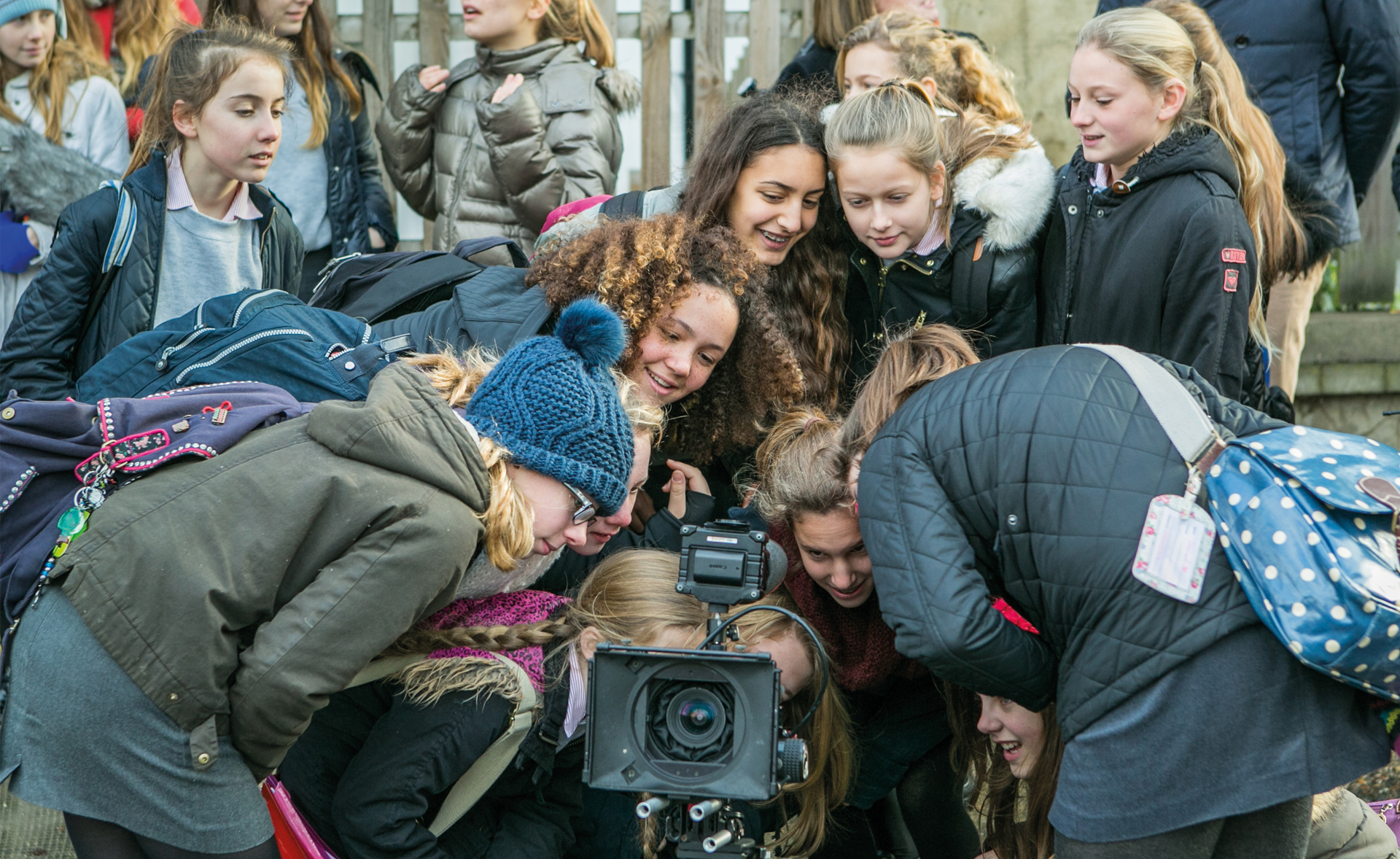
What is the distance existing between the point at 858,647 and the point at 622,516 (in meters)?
0.67

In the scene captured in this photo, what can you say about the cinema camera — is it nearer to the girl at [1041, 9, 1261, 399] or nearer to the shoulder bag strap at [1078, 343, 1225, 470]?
the shoulder bag strap at [1078, 343, 1225, 470]

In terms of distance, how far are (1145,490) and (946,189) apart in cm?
138

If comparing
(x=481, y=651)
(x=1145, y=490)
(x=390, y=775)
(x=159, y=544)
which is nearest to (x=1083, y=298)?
(x=1145, y=490)

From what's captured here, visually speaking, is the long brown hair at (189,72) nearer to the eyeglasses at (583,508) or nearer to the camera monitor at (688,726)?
the eyeglasses at (583,508)

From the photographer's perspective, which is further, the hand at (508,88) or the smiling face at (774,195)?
the hand at (508,88)

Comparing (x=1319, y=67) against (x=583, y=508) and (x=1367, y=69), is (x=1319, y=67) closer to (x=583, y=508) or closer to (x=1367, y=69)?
(x=1367, y=69)

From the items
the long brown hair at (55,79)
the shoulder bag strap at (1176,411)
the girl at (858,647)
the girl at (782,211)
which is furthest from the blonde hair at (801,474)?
the long brown hair at (55,79)

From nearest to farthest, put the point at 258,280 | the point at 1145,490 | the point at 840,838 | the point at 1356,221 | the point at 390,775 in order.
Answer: the point at 1145,490
the point at 390,775
the point at 840,838
the point at 258,280
the point at 1356,221

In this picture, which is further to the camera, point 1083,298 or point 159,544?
point 1083,298

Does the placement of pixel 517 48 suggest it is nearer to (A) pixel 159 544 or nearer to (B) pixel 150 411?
(B) pixel 150 411

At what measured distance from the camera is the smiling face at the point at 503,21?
397 centimetres

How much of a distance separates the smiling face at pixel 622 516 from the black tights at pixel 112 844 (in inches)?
32.7

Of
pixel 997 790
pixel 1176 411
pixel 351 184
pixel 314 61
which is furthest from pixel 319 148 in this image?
pixel 1176 411

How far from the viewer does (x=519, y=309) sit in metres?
2.89
